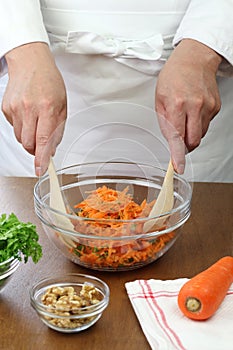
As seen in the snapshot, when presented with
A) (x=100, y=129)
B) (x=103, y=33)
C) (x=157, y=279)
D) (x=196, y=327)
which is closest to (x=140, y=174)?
(x=100, y=129)

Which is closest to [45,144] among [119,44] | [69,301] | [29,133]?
[29,133]

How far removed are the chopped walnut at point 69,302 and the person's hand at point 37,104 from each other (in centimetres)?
29

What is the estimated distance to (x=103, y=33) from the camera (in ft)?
6.28

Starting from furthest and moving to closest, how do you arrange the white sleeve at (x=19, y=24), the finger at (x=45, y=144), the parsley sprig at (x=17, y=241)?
the white sleeve at (x=19, y=24)
the finger at (x=45, y=144)
the parsley sprig at (x=17, y=241)

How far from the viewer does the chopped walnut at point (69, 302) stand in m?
1.13

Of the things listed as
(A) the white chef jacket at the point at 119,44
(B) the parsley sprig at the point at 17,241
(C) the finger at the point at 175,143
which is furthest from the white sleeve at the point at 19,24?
(B) the parsley sprig at the point at 17,241

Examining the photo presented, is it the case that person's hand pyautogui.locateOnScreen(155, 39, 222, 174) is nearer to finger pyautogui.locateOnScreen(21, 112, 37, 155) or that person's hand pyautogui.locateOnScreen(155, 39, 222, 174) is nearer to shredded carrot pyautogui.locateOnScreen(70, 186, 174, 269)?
shredded carrot pyautogui.locateOnScreen(70, 186, 174, 269)

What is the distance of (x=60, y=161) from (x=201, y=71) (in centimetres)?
40

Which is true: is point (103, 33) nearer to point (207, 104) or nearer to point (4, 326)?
point (207, 104)

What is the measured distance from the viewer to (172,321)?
118cm

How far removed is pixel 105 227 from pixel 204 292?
8.4 inches

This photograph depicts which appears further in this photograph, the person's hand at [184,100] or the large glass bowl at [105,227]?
the person's hand at [184,100]

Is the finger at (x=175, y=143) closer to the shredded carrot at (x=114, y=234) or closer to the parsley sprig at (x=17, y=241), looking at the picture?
the shredded carrot at (x=114, y=234)

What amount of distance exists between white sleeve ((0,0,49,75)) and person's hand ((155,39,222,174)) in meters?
0.32
